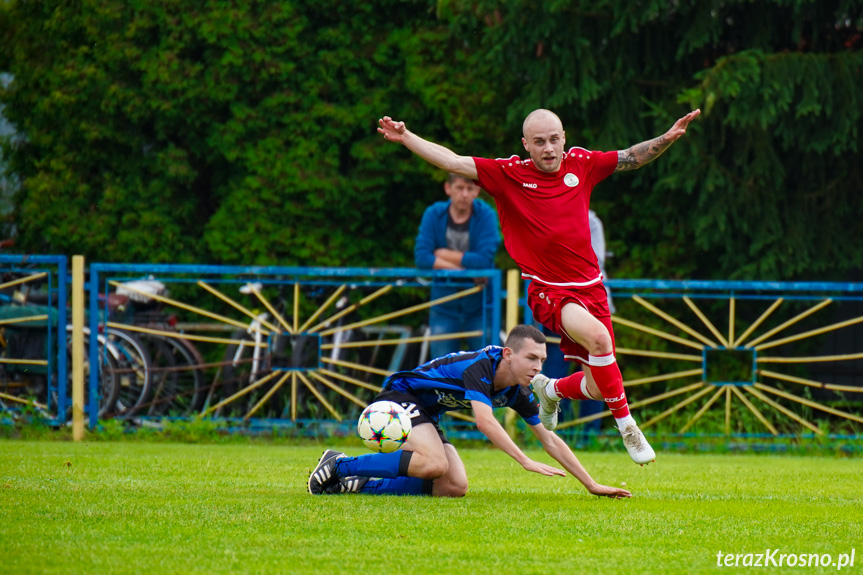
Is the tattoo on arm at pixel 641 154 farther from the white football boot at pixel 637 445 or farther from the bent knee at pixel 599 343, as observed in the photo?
the white football boot at pixel 637 445

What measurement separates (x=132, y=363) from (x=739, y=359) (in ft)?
19.2

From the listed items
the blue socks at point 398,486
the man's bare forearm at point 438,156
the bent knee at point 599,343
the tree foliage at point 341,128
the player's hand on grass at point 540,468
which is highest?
the tree foliage at point 341,128

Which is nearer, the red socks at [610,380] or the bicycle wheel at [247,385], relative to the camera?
the red socks at [610,380]

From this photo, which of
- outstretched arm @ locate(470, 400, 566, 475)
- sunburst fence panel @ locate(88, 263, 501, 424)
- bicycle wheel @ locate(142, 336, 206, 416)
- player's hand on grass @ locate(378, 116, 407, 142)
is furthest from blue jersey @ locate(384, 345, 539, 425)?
bicycle wheel @ locate(142, 336, 206, 416)

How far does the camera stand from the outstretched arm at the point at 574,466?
17.7 feet

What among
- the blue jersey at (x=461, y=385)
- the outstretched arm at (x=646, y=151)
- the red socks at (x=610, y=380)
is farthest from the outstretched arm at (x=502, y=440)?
the outstretched arm at (x=646, y=151)

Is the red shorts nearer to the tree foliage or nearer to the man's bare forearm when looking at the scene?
the man's bare forearm

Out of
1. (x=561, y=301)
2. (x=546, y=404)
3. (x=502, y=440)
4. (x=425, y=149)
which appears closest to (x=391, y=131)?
(x=425, y=149)

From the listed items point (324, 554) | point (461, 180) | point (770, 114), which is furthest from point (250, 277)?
point (324, 554)

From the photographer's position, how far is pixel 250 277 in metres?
10.3

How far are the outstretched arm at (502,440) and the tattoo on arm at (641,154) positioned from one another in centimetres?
176

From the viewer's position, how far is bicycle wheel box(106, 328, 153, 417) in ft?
30.8

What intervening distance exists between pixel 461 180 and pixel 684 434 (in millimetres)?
3009

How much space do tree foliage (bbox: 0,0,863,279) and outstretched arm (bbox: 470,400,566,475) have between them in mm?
5260
